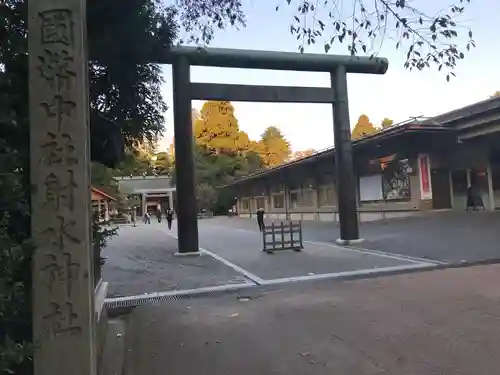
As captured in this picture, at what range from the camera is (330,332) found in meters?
4.84

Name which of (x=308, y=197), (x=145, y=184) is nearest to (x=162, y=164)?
(x=145, y=184)

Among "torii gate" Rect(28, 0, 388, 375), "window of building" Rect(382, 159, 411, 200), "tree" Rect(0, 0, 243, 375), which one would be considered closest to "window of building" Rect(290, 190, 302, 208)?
"window of building" Rect(382, 159, 411, 200)

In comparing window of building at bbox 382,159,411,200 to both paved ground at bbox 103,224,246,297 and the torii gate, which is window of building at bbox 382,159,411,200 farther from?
the torii gate

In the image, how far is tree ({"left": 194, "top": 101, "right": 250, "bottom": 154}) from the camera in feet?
143

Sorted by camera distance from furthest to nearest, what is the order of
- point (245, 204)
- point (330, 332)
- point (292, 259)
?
point (245, 204)
point (292, 259)
point (330, 332)

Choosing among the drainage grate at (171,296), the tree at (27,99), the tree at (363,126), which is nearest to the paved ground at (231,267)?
the drainage grate at (171,296)

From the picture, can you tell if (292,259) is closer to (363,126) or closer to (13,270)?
(13,270)

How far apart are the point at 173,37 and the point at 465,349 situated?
4.65 m

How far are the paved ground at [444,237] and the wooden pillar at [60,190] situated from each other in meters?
8.43

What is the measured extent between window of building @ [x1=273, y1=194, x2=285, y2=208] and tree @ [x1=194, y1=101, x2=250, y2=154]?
1134 centimetres

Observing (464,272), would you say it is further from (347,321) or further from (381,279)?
(347,321)

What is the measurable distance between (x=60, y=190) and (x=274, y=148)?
51.3 m

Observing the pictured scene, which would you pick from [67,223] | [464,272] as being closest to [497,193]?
[464,272]

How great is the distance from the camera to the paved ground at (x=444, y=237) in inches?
399
